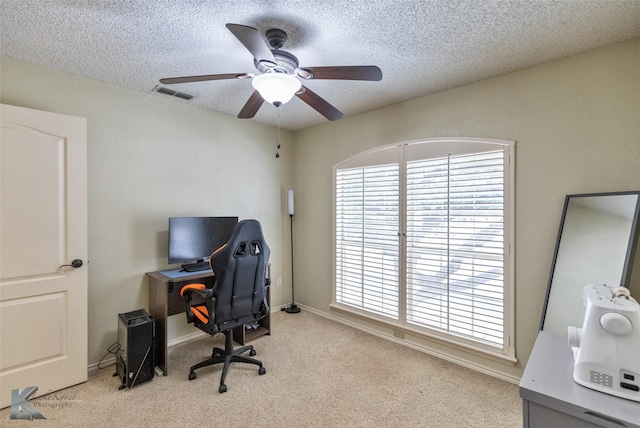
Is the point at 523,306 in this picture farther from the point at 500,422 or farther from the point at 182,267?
the point at 182,267

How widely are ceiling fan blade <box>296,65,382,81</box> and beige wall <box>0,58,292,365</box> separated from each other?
6.09ft

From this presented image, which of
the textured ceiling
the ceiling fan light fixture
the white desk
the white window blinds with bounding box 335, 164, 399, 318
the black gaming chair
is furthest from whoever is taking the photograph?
the white window blinds with bounding box 335, 164, 399, 318

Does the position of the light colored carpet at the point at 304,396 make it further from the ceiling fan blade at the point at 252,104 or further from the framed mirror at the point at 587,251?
the ceiling fan blade at the point at 252,104

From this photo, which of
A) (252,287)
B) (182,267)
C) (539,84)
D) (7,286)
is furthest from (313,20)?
(7,286)

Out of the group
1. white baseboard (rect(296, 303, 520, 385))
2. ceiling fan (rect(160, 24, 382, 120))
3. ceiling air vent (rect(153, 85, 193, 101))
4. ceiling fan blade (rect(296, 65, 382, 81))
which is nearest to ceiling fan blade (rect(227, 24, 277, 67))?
ceiling fan (rect(160, 24, 382, 120))

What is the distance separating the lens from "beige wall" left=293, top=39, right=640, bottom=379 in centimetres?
191

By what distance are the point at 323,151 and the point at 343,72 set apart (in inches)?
81.5

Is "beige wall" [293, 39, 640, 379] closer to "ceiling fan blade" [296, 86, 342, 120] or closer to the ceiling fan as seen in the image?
"ceiling fan blade" [296, 86, 342, 120]

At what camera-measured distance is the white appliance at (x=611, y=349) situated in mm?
1026

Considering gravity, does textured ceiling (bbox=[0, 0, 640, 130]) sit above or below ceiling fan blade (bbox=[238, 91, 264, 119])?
above

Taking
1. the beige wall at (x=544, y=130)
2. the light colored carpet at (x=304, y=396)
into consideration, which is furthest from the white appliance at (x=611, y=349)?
the beige wall at (x=544, y=130)

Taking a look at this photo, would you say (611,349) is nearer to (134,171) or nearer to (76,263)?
(76,263)

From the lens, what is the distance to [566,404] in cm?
101

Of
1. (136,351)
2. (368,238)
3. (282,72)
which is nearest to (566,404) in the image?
(282,72)
